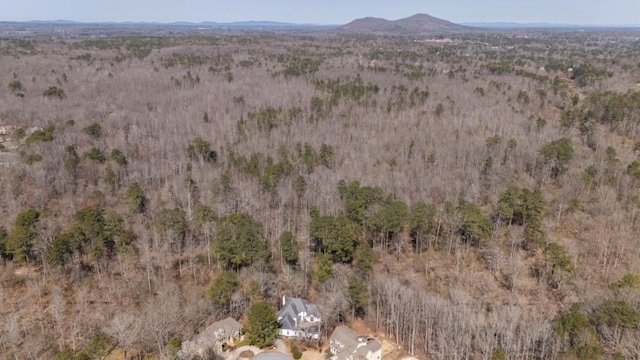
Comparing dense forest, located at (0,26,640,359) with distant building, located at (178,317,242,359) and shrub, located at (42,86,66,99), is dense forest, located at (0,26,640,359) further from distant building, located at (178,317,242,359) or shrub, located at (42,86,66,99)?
distant building, located at (178,317,242,359)

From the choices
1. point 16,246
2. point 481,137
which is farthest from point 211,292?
point 481,137

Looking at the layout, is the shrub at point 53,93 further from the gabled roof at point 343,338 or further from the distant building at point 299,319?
the gabled roof at point 343,338

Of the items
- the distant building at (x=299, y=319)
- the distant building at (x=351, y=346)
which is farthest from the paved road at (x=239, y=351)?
the distant building at (x=351, y=346)

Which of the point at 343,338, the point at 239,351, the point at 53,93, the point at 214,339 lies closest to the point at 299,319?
the point at 343,338

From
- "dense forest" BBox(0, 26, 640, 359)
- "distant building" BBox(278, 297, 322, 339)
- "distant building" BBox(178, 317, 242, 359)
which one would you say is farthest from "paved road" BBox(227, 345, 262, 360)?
"dense forest" BBox(0, 26, 640, 359)

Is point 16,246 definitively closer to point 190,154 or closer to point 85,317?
point 85,317
